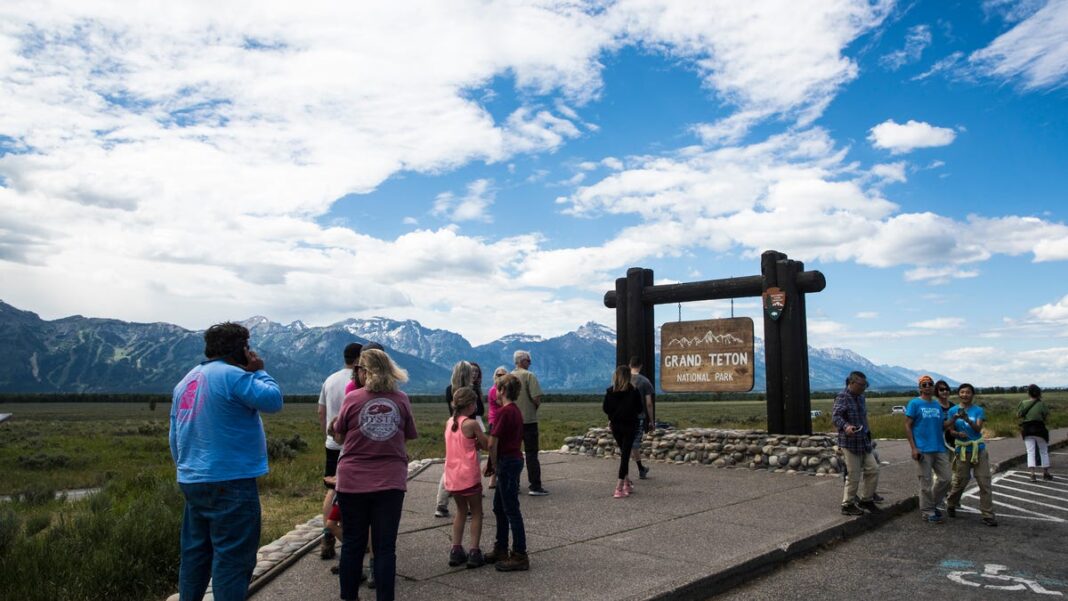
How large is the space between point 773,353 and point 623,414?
4673mm

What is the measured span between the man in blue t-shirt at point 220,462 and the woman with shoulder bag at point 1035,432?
43.9ft

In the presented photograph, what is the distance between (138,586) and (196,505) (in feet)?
11.0

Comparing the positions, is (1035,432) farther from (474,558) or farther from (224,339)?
(224,339)

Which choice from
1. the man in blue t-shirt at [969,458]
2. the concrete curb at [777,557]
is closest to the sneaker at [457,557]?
the concrete curb at [777,557]

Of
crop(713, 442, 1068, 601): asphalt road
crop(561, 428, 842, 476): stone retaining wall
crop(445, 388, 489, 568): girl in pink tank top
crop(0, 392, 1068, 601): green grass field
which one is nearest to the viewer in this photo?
crop(713, 442, 1068, 601): asphalt road

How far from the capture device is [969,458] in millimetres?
8688

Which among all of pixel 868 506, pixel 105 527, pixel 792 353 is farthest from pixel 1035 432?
pixel 105 527

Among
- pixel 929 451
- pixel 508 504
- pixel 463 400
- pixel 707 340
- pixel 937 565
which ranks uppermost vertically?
pixel 707 340

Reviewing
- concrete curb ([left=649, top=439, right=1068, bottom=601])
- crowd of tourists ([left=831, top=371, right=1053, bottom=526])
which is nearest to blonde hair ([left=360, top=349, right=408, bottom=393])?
concrete curb ([left=649, top=439, right=1068, bottom=601])

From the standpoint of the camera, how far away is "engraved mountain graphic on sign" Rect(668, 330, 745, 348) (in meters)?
14.2

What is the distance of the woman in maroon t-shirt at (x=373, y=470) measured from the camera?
15.6 ft

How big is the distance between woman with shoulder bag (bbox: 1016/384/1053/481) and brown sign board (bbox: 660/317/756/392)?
4708mm

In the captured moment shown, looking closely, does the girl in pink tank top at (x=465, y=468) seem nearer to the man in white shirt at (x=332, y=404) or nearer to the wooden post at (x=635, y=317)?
the man in white shirt at (x=332, y=404)

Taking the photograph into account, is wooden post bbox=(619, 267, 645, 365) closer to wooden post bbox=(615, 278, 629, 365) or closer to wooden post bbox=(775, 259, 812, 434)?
wooden post bbox=(615, 278, 629, 365)
